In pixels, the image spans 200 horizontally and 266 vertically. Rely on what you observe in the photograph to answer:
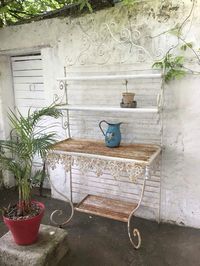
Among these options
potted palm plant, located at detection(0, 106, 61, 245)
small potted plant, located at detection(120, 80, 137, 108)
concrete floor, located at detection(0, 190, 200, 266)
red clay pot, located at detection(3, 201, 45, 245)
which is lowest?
concrete floor, located at detection(0, 190, 200, 266)

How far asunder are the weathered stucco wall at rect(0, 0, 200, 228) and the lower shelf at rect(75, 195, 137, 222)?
0.41 meters

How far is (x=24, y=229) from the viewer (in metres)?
1.92

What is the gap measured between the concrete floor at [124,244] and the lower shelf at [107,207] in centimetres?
23

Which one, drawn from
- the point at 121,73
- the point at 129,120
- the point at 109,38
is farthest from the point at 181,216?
the point at 109,38

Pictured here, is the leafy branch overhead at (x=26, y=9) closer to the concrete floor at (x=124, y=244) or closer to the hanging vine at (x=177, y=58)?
the hanging vine at (x=177, y=58)

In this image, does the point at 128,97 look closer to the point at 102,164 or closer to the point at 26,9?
the point at 102,164

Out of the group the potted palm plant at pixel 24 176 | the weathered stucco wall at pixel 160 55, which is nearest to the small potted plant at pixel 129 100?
the weathered stucco wall at pixel 160 55

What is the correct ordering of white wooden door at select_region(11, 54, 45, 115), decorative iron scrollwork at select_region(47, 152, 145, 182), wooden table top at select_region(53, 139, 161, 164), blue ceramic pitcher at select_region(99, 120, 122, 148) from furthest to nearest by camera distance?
white wooden door at select_region(11, 54, 45, 115), blue ceramic pitcher at select_region(99, 120, 122, 148), wooden table top at select_region(53, 139, 161, 164), decorative iron scrollwork at select_region(47, 152, 145, 182)

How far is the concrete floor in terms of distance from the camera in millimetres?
2068

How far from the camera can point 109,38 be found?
2.48m

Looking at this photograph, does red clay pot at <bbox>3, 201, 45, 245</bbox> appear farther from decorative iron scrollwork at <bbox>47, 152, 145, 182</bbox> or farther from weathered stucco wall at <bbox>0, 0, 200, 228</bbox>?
weathered stucco wall at <bbox>0, 0, 200, 228</bbox>

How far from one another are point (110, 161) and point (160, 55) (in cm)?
108

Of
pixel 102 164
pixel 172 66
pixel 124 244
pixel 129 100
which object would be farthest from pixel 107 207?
pixel 172 66

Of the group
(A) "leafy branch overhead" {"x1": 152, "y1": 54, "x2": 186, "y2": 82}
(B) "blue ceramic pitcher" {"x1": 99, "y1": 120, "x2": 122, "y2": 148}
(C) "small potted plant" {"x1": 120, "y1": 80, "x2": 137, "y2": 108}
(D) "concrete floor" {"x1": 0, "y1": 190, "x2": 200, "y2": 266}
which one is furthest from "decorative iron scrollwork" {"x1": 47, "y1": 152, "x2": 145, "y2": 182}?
(A) "leafy branch overhead" {"x1": 152, "y1": 54, "x2": 186, "y2": 82}
